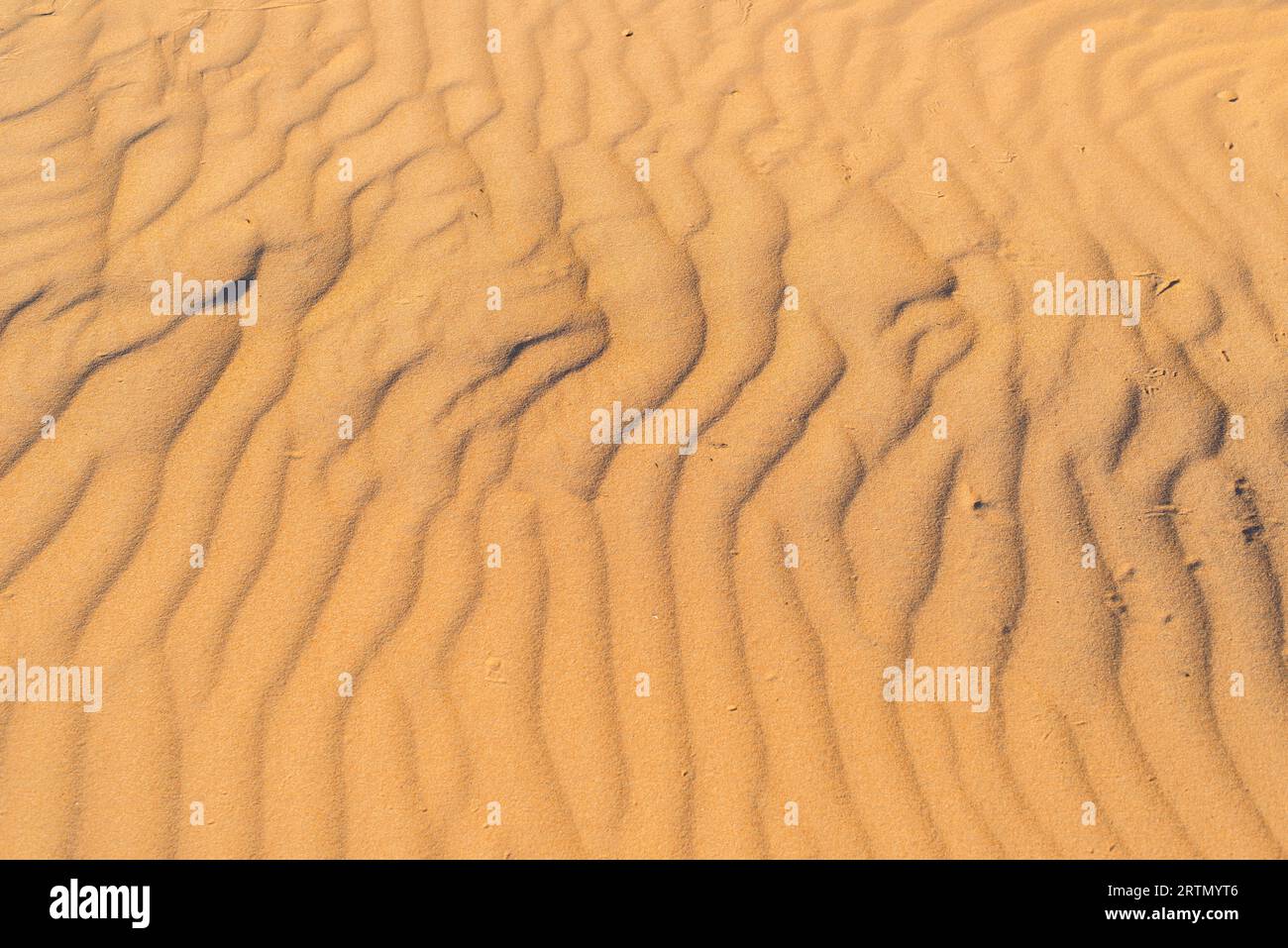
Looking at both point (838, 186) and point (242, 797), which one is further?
point (838, 186)

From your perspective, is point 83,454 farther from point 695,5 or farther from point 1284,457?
point 1284,457

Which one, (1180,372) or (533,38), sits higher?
(533,38)
